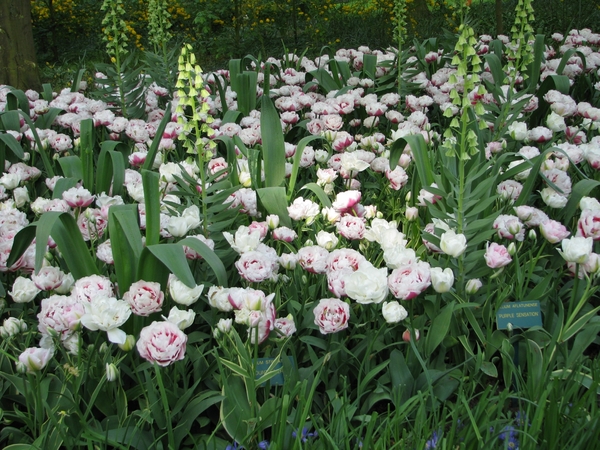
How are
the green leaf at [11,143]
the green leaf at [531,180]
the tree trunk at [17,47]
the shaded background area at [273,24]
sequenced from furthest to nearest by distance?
1. the shaded background area at [273,24]
2. the tree trunk at [17,47]
3. the green leaf at [11,143]
4. the green leaf at [531,180]

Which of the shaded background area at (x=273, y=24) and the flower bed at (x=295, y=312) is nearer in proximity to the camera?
the flower bed at (x=295, y=312)

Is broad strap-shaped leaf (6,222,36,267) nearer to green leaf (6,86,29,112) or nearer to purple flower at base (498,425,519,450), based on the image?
purple flower at base (498,425,519,450)

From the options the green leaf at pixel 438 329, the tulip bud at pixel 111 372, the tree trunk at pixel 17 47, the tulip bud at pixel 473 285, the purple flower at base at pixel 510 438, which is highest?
the tree trunk at pixel 17 47

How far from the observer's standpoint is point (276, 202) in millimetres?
2271

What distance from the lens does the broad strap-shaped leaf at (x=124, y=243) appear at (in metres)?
1.69

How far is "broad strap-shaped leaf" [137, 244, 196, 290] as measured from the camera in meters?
1.54

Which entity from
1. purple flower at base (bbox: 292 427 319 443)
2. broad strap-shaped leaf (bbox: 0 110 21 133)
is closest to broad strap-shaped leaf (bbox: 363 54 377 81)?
broad strap-shaped leaf (bbox: 0 110 21 133)

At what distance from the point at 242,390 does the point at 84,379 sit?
15.9 inches

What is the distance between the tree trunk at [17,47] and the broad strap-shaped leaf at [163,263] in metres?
3.16

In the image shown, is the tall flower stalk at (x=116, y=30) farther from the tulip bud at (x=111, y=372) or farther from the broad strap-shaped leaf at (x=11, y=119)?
the tulip bud at (x=111, y=372)

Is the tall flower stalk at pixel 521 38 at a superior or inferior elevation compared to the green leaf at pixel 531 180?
superior

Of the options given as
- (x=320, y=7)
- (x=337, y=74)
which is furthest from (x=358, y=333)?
(x=320, y=7)

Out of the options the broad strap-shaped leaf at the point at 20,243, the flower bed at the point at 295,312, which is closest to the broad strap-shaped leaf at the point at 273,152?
the flower bed at the point at 295,312

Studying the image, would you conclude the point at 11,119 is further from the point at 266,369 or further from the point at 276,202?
the point at 266,369
